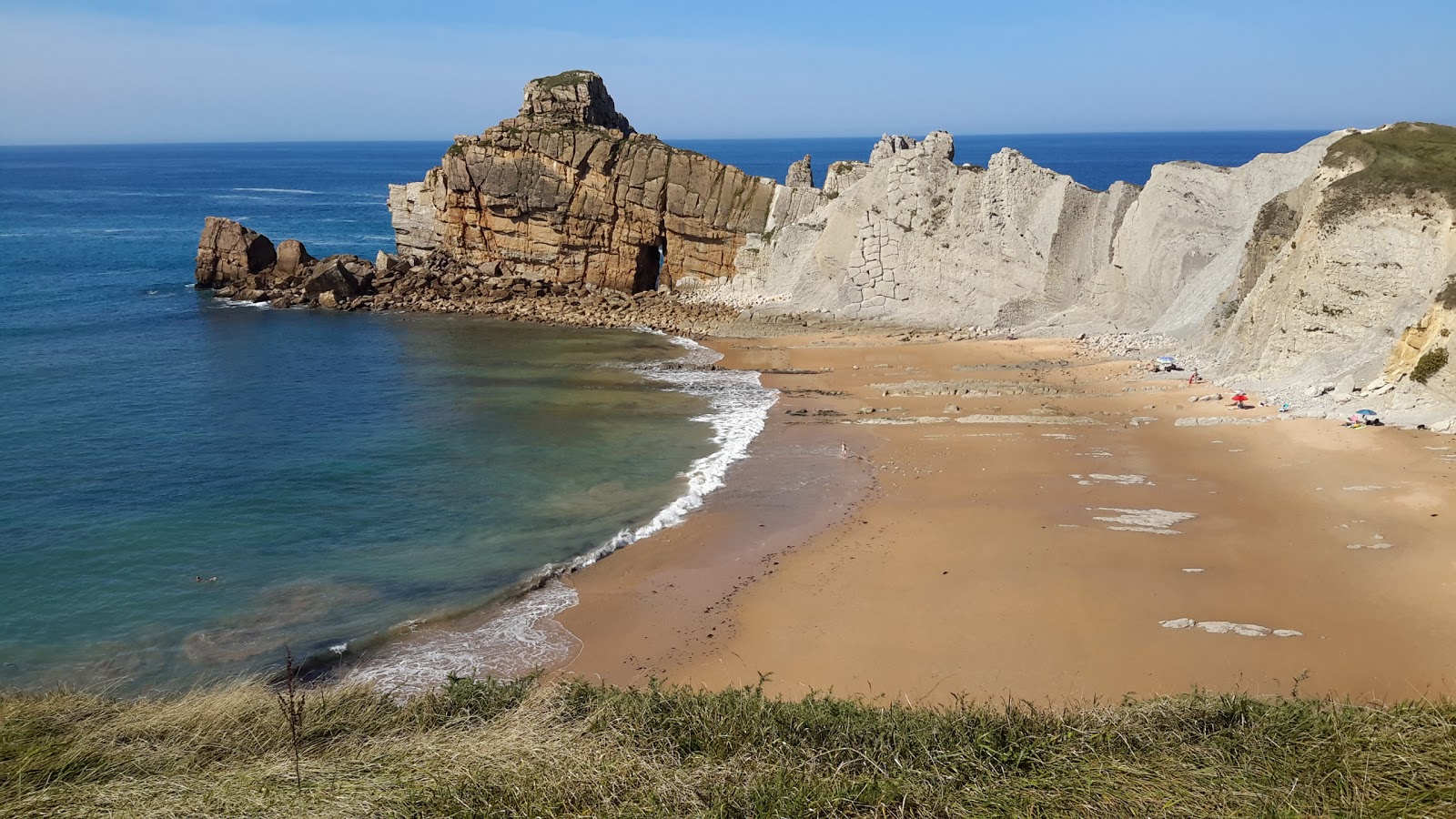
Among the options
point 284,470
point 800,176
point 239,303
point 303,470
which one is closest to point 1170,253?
point 800,176

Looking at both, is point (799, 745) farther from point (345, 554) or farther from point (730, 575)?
point (345, 554)

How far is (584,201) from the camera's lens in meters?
44.5

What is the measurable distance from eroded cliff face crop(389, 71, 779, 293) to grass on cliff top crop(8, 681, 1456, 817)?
121 feet

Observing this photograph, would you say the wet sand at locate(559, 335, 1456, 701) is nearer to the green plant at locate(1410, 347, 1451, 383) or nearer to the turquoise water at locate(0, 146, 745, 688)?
the green plant at locate(1410, 347, 1451, 383)

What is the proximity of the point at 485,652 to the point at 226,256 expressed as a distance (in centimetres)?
4195

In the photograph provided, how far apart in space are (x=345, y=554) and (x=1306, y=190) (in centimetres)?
2708

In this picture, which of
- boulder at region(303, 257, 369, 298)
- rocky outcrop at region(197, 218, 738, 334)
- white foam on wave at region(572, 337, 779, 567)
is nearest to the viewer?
white foam on wave at region(572, 337, 779, 567)

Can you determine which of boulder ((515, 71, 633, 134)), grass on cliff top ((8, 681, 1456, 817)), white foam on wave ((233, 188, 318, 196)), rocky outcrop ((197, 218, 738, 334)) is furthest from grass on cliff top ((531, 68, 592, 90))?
white foam on wave ((233, 188, 318, 196))

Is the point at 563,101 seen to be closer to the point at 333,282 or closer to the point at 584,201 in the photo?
the point at 584,201

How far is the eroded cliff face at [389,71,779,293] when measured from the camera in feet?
144

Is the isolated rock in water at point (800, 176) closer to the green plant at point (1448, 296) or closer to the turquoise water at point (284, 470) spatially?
the turquoise water at point (284, 470)

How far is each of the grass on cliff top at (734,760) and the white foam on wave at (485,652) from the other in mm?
4768

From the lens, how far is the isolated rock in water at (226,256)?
4878cm

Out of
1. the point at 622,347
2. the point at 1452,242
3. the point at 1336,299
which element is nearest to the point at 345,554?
the point at 622,347
